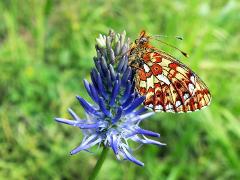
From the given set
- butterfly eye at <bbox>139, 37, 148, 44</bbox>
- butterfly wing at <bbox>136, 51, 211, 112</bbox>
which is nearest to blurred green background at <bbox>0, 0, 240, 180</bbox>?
butterfly wing at <bbox>136, 51, 211, 112</bbox>

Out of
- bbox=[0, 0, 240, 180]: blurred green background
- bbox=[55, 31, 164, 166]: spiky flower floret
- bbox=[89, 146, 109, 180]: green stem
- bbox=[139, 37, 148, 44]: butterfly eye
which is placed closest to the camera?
bbox=[89, 146, 109, 180]: green stem

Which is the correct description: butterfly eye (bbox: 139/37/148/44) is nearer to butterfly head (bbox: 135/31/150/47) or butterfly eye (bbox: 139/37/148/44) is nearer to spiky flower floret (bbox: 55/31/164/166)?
butterfly head (bbox: 135/31/150/47)

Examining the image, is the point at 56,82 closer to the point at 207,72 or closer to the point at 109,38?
the point at 207,72

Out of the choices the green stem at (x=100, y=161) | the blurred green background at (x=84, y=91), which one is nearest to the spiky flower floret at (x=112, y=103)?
the green stem at (x=100, y=161)

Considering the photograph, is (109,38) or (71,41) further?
(71,41)

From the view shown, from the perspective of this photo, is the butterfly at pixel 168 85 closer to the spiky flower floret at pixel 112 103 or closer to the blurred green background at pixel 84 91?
the spiky flower floret at pixel 112 103

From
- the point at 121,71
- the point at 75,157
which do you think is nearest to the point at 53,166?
the point at 75,157
